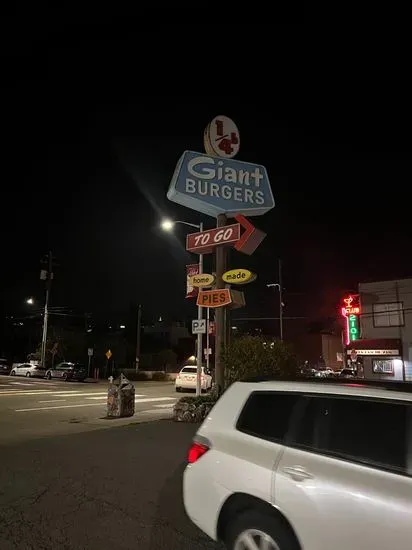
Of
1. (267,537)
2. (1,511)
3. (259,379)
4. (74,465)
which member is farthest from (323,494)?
(74,465)

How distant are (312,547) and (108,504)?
10.9ft

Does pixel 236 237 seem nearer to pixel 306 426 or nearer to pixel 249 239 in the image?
pixel 249 239

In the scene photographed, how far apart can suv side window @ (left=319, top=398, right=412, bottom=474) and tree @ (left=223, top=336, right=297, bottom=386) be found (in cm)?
1003

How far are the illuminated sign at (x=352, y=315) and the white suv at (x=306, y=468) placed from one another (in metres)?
30.0

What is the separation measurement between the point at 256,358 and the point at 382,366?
20824mm

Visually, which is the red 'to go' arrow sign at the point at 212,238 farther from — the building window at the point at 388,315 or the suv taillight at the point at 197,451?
the building window at the point at 388,315

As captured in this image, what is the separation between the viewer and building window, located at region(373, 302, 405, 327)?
31000 millimetres

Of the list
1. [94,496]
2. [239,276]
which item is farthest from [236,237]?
[94,496]

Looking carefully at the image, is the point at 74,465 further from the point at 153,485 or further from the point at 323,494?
the point at 323,494

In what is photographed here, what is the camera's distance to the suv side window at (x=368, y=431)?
10.5 ft

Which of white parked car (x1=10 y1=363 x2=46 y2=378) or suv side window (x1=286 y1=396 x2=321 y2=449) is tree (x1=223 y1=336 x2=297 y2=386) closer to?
suv side window (x1=286 y1=396 x2=321 y2=449)

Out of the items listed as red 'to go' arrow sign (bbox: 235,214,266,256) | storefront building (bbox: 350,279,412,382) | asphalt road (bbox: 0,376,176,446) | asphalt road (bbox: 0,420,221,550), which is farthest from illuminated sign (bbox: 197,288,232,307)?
storefront building (bbox: 350,279,412,382)

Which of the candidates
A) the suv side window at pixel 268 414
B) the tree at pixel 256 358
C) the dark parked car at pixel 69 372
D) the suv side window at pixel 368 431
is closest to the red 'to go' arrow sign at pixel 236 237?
the tree at pixel 256 358

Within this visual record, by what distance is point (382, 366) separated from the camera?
31797 mm
